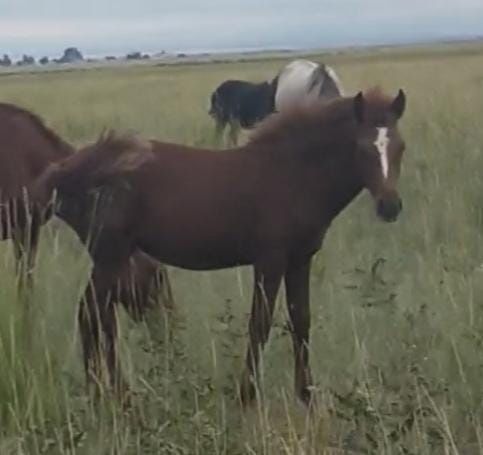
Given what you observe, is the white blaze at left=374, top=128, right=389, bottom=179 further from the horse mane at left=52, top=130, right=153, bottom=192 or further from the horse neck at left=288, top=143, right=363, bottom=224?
the horse mane at left=52, top=130, right=153, bottom=192

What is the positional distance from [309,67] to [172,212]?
30.2ft

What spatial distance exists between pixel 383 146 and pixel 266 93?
1075cm

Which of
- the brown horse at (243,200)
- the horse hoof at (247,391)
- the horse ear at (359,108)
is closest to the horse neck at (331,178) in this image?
the brown horse at (243,200)

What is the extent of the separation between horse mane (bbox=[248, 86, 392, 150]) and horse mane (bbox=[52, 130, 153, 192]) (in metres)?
0.50

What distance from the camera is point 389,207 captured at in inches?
187

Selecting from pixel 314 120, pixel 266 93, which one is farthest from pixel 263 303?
pixel 266 93

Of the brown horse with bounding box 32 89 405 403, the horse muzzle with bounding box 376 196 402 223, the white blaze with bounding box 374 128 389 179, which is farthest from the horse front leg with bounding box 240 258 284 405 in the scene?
the white blaze with bounding box 374 128 389 179

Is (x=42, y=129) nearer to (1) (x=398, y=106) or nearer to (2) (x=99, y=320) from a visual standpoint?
(2) (x=99, y=320)

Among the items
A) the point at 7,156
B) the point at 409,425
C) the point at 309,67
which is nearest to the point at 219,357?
the point at 409,425

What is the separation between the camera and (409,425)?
3822 mm

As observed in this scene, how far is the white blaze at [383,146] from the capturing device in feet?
15.6

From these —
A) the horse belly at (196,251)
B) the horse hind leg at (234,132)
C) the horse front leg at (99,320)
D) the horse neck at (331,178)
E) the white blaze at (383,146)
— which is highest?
the white blaze at (383,146)

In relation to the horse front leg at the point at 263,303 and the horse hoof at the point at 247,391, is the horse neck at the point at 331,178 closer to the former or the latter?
the horse front leg at the point at 263,303

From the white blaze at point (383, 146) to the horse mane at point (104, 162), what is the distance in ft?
3.18
